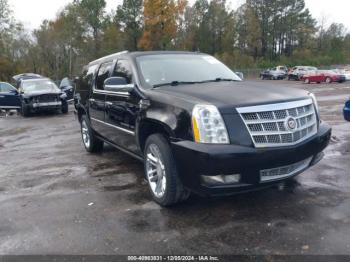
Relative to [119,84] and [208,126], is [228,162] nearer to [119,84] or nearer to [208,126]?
[208,126]

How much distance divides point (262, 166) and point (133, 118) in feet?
6.48

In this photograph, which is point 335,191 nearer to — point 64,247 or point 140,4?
point 64,247

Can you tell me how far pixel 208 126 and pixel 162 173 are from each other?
3.19ft

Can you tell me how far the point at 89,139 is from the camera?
7.65m

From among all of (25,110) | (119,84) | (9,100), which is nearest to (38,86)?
(25,110)

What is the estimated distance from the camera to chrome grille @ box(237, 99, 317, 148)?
3.86 metres

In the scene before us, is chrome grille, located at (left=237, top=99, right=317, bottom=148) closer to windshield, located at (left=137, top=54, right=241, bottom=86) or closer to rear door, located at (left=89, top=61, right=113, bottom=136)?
windshield, located at (left=137, top=54, right=241, bottom=86)

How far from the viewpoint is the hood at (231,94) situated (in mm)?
3975

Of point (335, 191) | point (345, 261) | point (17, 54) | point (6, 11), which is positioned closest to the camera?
point (345, 261)

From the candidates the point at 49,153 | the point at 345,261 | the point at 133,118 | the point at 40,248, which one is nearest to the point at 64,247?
the point at 40,248

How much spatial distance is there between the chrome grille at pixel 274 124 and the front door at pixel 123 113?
64.6 inches

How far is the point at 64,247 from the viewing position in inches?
144

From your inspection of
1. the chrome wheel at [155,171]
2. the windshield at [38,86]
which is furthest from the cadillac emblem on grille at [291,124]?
the windshield at [38,86]

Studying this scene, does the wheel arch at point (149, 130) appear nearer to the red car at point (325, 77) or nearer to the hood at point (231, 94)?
the hood at point (231, 94)
